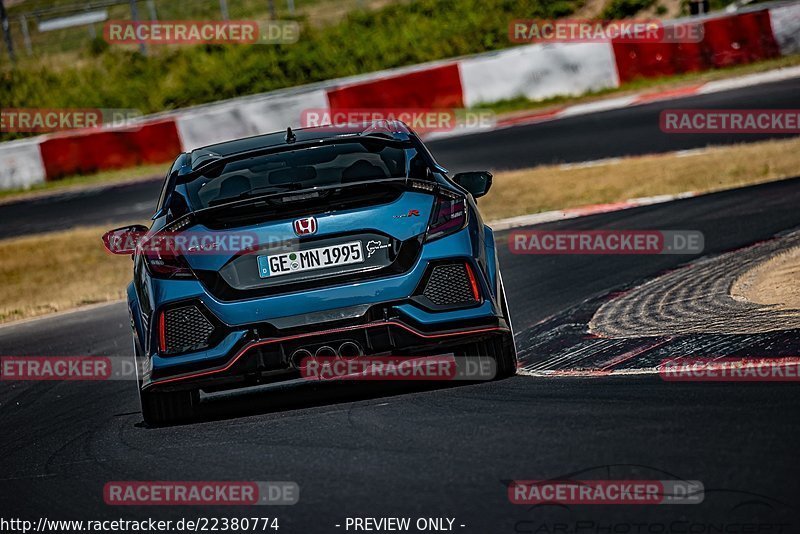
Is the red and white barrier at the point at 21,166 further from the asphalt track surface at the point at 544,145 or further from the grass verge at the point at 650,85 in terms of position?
the grass verge at the point at 650,85

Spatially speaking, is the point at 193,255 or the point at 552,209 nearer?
the point at 193,255

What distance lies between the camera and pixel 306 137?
282 inches

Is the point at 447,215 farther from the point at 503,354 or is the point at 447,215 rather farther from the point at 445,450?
the point at 445,450

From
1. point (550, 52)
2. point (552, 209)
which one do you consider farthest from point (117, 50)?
point (552, 209)

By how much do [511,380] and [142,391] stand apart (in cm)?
173

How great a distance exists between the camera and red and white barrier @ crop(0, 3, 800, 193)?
23.1 meters

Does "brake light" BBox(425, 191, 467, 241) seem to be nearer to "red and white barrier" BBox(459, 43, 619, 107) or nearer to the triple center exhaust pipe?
the triple center exhaust pipe

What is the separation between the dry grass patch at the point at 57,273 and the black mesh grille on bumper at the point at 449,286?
304 inches

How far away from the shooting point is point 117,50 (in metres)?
34.6

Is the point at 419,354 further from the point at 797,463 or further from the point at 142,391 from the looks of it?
the point at 797,463

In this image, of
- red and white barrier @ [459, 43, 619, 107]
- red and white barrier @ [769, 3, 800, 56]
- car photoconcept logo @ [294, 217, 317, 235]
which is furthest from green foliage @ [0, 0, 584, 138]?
car photoconcept logo @ [294, 217, 317, 235]

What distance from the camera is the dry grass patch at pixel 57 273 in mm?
13406

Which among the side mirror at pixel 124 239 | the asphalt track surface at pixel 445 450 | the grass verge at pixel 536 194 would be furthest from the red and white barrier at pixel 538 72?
the side mirror at pixel 124 239

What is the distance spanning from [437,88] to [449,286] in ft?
61.8
